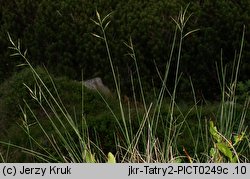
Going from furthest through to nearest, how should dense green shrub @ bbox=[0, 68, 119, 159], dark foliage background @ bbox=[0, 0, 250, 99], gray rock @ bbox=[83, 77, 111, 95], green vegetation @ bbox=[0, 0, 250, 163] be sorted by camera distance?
dark foliage background @ bbox=[0, 0, 250, 99]
gray rock @ bbox=[83, 77, 111, 95]
green vegetation @ bbox=[0, 0, 250, 163]
dense green shrub @ bbox=[0, 68, 119, 159]

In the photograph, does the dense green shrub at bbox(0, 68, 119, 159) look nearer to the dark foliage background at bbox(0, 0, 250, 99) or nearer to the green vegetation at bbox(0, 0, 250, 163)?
the green vegetation at bbox(0, 0, 250, 163)

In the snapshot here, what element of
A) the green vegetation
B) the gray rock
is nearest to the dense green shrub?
the green vegetation

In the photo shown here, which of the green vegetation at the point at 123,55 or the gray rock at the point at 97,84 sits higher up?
the green vegetation at the point at 123,55

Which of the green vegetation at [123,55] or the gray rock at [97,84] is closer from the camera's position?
the green vegetation at [123,55]

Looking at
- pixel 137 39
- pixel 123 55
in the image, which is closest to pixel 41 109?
pixel 123 55

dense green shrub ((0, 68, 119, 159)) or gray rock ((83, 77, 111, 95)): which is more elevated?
dense green shrub ((0, 68, 119, 159))

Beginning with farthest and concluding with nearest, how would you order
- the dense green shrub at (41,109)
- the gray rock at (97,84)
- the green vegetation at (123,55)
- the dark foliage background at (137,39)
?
1. the dark foliage background at (137,39)
2. the gray rock at (97,84)
3. the green vegetation at (123,55)
4. the dense green shrub at (41,109)

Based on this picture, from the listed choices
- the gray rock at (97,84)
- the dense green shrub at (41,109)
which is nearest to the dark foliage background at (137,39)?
the gray rock at (97,84)

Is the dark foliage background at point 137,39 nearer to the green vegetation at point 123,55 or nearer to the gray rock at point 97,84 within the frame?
the green vegetation at point 123,55

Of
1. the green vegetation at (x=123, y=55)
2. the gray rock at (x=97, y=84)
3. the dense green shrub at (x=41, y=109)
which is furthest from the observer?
the gray rock at (x=97, y=84)

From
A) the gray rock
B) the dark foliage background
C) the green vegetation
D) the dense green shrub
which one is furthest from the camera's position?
the dark foliage background

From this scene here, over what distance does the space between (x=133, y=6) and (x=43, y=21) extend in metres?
1.23

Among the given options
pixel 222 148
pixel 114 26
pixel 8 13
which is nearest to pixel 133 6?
pixel 114 26

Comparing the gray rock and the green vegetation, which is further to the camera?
the gray rock
